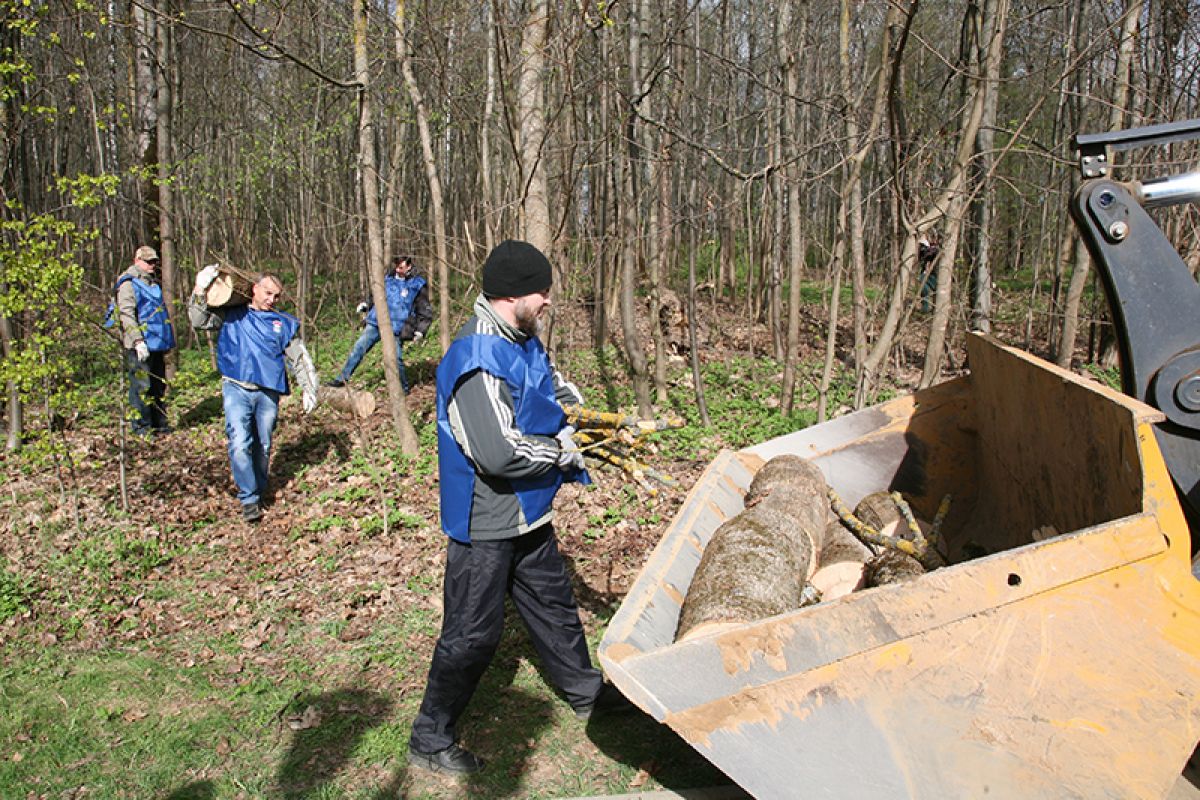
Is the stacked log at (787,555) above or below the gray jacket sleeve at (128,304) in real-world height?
below

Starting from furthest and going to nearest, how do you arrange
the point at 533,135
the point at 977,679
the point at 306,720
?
the point at 533,135, the point at 306,720, the point at 977,679

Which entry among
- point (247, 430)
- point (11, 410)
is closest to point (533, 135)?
point (247, 430)

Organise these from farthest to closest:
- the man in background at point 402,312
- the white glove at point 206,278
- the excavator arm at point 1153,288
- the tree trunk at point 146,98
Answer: the tree trunk at point 146,98 → the man in background at point 402,312 → the white glove at point 206,278 → the excavator arm at point 1153,288

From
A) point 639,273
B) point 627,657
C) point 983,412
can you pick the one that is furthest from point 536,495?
point 639,273

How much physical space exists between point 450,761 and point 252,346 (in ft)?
13.4

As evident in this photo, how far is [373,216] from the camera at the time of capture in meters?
7.05

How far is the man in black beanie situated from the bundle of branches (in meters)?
0.15

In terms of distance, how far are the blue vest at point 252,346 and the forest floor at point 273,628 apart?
479 mm

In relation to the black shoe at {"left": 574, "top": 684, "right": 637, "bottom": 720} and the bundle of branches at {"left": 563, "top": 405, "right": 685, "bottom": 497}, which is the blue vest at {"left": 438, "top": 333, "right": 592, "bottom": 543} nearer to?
the bundle of branches at {"left": 563, "top": 405, "right": 685, "bottom": 497}

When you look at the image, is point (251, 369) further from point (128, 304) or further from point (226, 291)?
point (128, 304)

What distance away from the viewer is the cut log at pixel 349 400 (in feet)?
30.4

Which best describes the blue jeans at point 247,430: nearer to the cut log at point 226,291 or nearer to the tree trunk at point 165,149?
the cut log at point 226,291

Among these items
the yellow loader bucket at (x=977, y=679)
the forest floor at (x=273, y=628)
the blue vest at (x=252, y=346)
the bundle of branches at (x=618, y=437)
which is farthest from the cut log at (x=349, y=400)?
the yellow loader bucket at (x=977, y=679)

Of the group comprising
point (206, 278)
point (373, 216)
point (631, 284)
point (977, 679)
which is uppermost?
point (373, 216)
